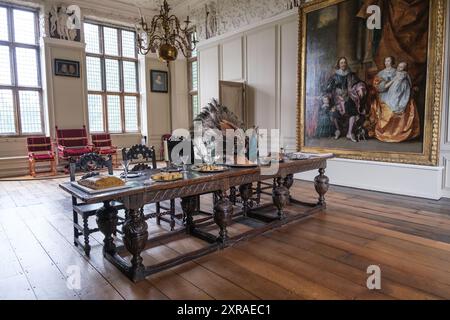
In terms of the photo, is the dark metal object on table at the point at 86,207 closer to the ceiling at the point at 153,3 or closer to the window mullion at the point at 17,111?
the window mullion at the point at 17,111

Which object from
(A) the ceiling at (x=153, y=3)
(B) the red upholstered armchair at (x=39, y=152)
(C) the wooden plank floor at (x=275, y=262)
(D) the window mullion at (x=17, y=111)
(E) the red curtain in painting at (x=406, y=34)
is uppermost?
(A) the ceiling at (x=153, y=3)

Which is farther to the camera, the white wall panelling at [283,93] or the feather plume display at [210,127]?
the white wall panelling at [283,93]

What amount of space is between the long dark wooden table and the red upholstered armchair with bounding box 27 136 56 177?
5216 millimetres

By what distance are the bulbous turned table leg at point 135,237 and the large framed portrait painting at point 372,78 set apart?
4.25 m

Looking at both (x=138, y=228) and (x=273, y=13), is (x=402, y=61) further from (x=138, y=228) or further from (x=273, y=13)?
(x=138, y=228)

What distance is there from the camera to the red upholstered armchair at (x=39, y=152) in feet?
23.4

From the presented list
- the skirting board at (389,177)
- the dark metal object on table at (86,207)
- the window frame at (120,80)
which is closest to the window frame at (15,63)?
the window frame at (120,80)

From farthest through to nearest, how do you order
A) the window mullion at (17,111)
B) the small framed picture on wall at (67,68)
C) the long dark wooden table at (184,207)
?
1. the small framed picture on wall at (67,68)
2. the window mullion at (17,111)
3. the long dark wooden table at (184,207)

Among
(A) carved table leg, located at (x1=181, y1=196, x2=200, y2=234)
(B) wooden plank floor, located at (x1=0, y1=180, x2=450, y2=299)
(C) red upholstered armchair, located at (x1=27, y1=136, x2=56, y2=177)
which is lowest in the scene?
(B) wooden plank floor, located at (x1=0, y1=180, x2=450, y2=299)

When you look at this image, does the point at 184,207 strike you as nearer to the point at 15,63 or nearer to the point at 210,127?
the point at 210,127

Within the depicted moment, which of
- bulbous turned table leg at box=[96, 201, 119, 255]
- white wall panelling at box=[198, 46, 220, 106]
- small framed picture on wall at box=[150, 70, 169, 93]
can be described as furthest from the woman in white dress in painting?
small framed picture on wall at box=[150, 70, 169, 93]

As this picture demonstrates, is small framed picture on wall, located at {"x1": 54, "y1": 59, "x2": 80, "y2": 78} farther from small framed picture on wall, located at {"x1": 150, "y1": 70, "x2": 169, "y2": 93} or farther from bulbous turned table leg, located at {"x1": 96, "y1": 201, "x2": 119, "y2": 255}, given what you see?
bulbous turned table leg, located at {"x1": 96, "y1": 201, "x2": 119, "y2": 255}

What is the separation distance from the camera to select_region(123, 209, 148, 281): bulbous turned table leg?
2.44m

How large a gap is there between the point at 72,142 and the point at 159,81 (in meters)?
3.31
